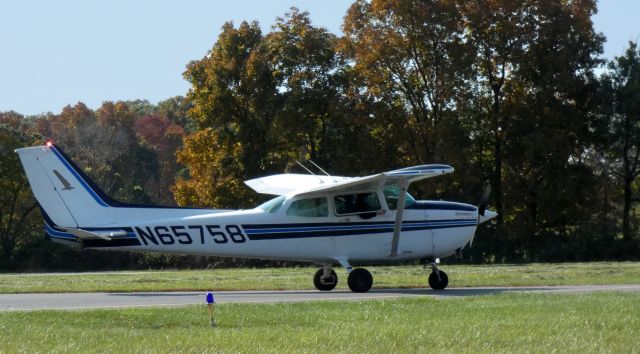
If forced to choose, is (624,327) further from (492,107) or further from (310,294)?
(492,107)

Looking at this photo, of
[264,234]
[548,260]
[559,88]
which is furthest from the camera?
[559,88]

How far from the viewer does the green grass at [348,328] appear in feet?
41.3

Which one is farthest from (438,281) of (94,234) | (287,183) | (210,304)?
(210,304)

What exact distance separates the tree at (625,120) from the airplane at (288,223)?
91.8 feet

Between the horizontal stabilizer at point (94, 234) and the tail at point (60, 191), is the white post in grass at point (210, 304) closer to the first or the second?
the horizontal stabilizer at point (94, 234)

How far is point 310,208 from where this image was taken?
22.8 m

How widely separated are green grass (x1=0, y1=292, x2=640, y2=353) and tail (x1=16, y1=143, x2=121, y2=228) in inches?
214

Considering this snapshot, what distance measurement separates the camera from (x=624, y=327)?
1402 cm

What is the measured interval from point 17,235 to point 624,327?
4925 cm

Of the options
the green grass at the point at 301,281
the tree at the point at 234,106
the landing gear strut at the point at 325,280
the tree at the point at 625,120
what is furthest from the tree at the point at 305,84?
the landing gear strut at the point at 325,280

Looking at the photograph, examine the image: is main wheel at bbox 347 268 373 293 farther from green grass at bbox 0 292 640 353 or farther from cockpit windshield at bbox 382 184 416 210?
green grass at bbox 0 292 640 353

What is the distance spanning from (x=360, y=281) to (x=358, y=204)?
65.2 inches

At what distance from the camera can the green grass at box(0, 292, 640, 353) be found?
41.3 feet

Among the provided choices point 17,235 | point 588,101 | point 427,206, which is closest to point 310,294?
point 427,206
